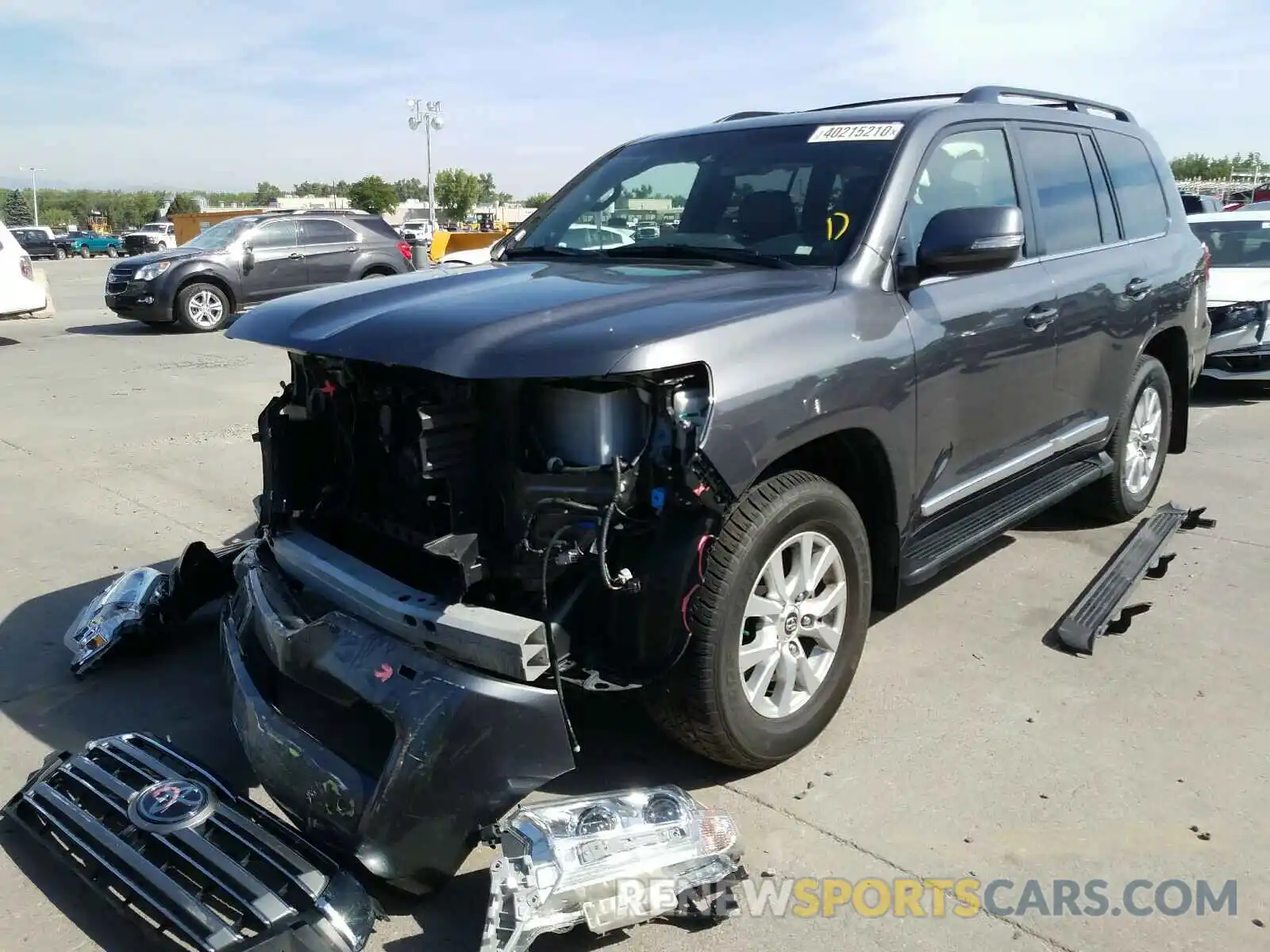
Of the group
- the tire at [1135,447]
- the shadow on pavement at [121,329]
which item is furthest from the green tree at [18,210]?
the tire at [1135,447]

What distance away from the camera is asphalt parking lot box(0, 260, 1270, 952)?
2518mm

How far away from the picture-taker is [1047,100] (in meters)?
4.74

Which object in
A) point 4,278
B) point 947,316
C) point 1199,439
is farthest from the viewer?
point 4,278

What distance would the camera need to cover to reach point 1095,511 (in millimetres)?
5406

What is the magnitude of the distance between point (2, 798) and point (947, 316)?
10.8 ft

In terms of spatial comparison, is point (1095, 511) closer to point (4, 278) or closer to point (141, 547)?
point (141, 547)

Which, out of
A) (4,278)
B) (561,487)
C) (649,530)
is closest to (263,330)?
(561,487)

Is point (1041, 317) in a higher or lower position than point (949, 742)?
higher

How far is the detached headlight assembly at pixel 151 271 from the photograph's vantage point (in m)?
13.7

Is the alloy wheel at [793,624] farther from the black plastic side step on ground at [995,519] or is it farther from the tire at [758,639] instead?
the black plastic side step on ground at [995,519]

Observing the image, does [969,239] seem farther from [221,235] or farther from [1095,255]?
[221,235]

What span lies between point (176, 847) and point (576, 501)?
127cm
